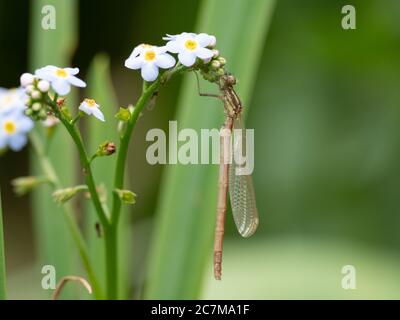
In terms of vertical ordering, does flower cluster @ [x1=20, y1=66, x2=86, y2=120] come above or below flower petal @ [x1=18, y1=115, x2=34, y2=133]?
below

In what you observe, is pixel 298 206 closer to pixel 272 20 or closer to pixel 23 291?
pixel 272 20

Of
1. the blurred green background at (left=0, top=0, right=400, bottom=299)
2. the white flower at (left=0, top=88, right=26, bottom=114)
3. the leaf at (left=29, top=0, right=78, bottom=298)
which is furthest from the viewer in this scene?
the blurred green background at (left=0, top=0, right=400, bottom=299)

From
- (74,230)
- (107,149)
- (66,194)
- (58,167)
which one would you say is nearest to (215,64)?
(107,149)

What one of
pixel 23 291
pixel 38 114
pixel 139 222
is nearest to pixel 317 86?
pixel 139 222

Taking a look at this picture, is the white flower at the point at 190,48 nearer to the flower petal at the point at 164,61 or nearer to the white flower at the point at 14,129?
the flower petal at the point at 164,61

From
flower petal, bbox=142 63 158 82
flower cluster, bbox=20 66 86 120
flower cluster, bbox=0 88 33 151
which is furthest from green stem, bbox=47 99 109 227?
flower cluster, bbox=0 88 33 151

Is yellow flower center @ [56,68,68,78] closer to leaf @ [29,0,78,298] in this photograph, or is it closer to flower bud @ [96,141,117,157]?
flower bud @ [96,141,117,157]
